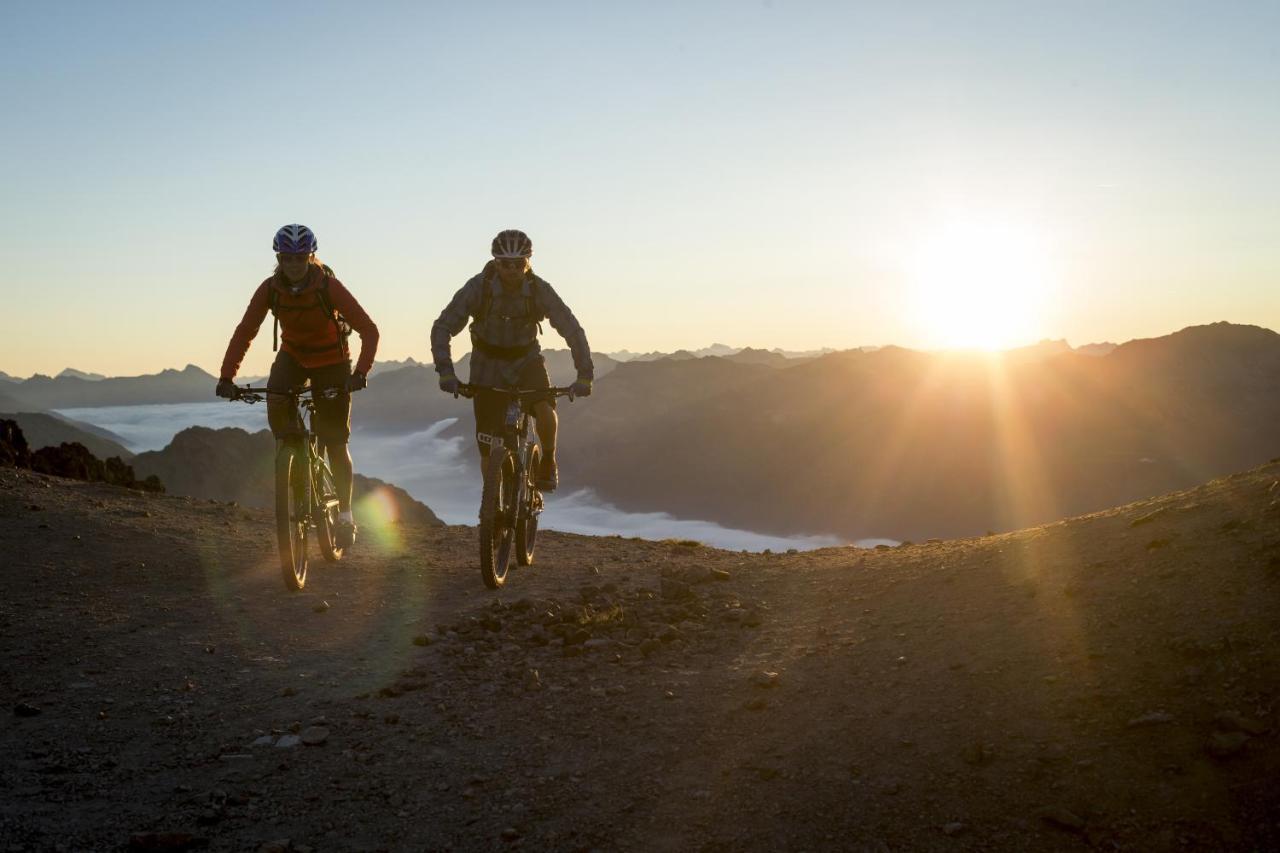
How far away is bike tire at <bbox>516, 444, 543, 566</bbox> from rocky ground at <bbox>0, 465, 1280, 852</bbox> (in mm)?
936

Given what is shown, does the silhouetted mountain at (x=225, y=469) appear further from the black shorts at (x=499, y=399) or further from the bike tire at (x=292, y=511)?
the black shorts at (x=499, y=399)

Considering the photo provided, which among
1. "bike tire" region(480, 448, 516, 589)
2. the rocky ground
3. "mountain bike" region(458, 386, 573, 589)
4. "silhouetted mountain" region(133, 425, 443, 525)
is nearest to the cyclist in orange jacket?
"mountain bike" region(458, 386, 573, 589)

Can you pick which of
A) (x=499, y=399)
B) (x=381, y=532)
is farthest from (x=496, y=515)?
(x=381, y=532)

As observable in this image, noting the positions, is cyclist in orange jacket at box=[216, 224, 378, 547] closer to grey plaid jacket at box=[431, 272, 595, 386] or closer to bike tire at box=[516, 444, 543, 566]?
grey plaid jacket at box=[431, 272, 595, 386]

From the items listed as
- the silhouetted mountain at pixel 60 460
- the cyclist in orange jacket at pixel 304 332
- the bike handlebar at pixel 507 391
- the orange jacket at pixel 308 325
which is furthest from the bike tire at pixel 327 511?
the silhouetted mountain at pixel 60 460

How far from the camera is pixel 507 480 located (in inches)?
330

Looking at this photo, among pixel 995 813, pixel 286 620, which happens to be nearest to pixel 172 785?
pixel 286 620

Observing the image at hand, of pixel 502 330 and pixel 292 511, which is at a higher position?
pixel 502 330

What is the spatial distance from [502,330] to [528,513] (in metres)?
1.90

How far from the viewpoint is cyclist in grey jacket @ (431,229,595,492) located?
813cm

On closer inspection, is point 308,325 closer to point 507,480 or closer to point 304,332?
point 304,332

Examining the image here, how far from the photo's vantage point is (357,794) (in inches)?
176

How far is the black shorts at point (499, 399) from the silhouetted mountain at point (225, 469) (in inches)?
3201

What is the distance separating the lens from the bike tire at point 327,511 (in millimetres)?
8711
